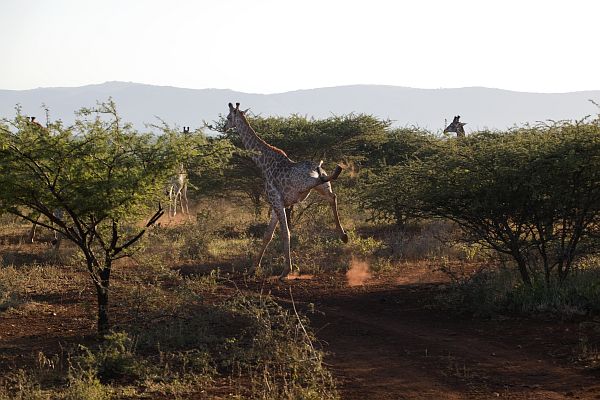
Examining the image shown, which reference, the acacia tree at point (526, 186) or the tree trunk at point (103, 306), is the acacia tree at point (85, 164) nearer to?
the tree trunk at point (103, 306)

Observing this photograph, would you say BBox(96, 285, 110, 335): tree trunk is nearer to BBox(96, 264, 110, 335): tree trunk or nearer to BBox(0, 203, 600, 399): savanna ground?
BBox(96, 264, 110, 335): tree trunk

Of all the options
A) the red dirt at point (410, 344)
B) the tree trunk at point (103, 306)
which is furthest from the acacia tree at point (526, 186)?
the tree trunk at point (103, 306)

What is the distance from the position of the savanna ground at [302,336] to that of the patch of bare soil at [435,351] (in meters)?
0.02

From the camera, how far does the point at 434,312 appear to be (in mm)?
10570

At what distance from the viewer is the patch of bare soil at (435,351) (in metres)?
7.10

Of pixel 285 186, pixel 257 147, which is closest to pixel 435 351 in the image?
pixel 285 186

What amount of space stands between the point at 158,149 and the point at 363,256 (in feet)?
23.0

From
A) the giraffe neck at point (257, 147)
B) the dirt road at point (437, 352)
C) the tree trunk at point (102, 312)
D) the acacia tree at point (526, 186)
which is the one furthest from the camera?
the giraffe neck at point (257, 147)

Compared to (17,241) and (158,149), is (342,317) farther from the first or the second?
(17,241)

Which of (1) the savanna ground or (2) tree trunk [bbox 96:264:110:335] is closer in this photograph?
(1) the savanna ground

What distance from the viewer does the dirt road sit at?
7.09 meters

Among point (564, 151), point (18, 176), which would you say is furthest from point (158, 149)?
point (564, 151)

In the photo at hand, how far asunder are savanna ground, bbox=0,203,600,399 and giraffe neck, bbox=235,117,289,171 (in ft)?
→ 6.48

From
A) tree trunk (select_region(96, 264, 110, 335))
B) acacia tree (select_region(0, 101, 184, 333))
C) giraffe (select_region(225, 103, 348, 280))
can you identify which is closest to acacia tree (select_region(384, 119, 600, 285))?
Answer: giraffe (select_region(225, 103, 348, 280))
